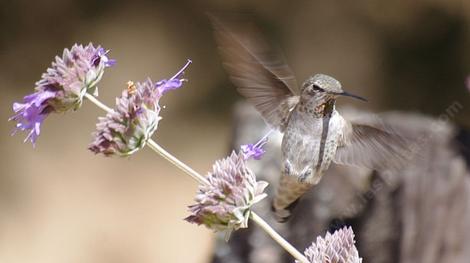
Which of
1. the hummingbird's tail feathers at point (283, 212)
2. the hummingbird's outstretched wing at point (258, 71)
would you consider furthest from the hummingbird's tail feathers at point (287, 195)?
the hummingbird's outstretched wing at point (258, 71)

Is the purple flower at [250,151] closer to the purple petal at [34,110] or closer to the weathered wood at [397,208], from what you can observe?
the purple petal at [34,110]

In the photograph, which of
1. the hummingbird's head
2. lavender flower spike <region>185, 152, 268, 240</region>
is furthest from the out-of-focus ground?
lavender flower spike <region>185, 152, 268, 240</region>

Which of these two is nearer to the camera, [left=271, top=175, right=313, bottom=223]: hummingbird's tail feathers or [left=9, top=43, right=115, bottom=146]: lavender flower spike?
[left=9, top=43, right=115, bottom=146]: lavender flower spike

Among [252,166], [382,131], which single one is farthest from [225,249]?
[382,131]

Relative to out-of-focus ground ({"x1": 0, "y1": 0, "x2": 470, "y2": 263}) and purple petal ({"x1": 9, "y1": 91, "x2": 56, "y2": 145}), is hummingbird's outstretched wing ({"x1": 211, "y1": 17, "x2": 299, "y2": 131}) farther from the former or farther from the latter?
out-of-focus ground ({"x1": 0, "y1": 0, "x2": 470, "y2": 263})

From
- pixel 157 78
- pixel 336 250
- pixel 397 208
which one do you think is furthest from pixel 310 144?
pixel 157 78
